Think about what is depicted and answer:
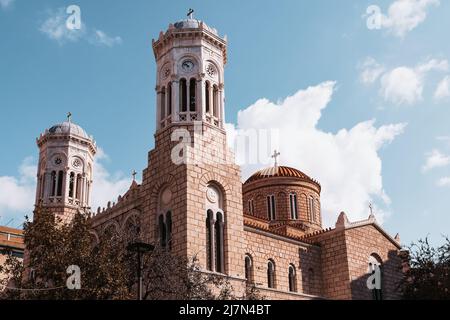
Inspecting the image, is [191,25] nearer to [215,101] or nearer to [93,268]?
[215,101]

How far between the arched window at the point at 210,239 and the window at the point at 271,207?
606 inches

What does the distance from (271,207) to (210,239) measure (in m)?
16.0

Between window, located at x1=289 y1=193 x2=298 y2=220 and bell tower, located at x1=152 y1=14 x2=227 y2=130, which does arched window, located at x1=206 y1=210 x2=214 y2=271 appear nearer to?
bell tower, located at x1=152 y1=14 x2=227 y2=130

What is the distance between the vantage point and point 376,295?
31.3 meters

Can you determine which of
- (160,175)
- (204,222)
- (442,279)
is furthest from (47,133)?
(442,279)

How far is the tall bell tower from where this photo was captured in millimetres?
24312

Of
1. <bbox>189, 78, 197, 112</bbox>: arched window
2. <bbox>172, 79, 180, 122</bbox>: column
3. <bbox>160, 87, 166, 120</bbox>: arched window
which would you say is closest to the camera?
<bbox>172, 79, 180, 122</bbox>: column

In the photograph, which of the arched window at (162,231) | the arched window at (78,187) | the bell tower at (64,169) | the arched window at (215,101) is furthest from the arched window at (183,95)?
the arched window at (78,187)

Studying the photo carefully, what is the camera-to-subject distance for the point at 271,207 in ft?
132

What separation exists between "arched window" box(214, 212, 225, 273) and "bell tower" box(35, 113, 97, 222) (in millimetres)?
11759

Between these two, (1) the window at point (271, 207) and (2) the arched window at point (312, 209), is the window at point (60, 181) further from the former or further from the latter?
(2) the arched window at point (312, 209)

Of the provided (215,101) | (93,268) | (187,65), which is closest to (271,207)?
(215,101)

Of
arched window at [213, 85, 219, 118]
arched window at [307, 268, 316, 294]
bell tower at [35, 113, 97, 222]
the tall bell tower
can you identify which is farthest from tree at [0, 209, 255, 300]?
bell tower at [35, 113, 97, 222]
